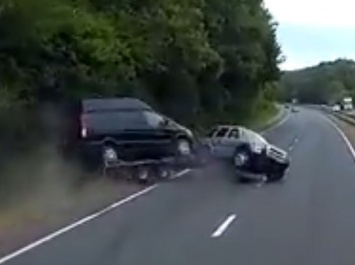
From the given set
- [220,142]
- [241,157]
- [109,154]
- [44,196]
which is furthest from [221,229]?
[220,142]

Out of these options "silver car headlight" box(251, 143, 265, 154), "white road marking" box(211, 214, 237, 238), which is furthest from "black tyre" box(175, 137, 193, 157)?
"white road marking" box(211, 214, 237, 238)

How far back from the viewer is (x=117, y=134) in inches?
1011

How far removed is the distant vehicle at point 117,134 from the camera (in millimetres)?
25422

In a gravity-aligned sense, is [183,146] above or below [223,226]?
below

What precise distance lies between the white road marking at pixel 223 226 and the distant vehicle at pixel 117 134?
313 inches

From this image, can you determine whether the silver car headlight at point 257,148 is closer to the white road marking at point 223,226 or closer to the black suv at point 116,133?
the black suv at point 116,133

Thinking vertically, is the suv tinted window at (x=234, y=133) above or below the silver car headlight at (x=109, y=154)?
above

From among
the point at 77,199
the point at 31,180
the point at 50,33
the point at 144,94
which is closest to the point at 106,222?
the point at 77,199

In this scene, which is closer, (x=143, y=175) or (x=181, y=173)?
(x=143, y=175)

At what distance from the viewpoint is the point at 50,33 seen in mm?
27406

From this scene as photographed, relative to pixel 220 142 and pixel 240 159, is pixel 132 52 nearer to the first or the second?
pixel 220 142

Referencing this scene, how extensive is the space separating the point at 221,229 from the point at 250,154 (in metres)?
11.3

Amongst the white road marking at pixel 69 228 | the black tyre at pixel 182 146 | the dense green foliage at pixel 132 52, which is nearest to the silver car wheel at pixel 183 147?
the black tyre at pixel 182 146

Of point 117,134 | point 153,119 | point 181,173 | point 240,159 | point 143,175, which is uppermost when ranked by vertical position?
point 153,119
